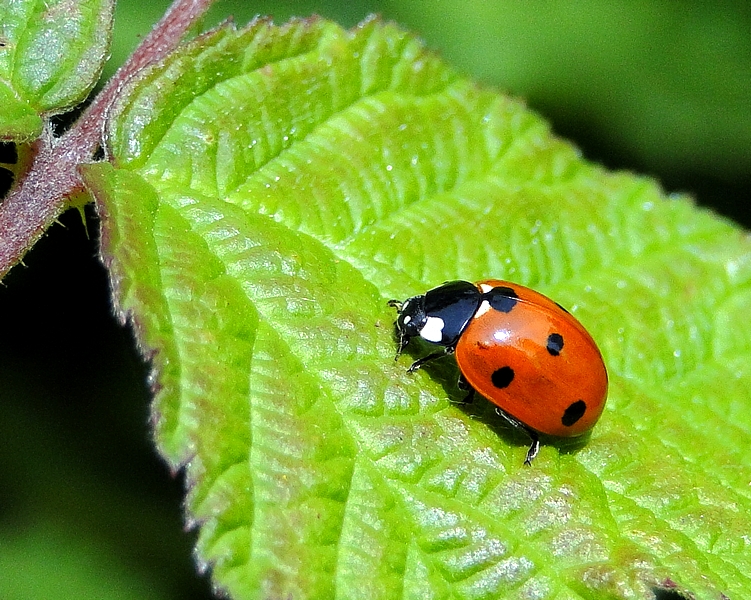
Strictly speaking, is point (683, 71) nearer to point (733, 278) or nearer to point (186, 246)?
point (733, 278)

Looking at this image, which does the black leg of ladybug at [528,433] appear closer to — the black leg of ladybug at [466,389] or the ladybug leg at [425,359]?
the black leg of ladybug at [466,389]

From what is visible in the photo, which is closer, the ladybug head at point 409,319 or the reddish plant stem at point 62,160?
the reddish plant stem at point 62,160

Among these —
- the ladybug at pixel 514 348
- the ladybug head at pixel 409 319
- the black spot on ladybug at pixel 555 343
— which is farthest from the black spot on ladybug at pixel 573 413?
the ladybug head at pixel 409 319

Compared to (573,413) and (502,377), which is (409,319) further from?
(573,413)

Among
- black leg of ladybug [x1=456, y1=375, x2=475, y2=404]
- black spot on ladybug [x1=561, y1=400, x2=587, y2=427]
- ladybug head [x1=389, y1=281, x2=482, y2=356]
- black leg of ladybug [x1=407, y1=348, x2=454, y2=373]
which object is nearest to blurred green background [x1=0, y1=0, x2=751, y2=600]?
ladybug head [x1=389, y1=281, x2=482, y2=356]

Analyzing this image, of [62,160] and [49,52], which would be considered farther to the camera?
[49,52]

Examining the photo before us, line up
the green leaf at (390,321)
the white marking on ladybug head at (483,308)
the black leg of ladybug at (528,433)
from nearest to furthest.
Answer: the green leaf at (390,321), the black leg of ladybug at (528,433), the white marking on ladybug head at (483,308)

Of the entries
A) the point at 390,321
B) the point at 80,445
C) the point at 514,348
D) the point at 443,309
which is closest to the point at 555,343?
the point at 514,348

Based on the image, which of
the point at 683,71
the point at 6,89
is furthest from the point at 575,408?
the point at 683,71
